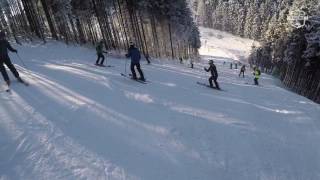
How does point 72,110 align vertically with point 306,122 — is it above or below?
above

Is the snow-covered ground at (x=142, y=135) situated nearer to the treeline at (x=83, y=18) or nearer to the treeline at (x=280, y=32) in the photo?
the treeline at (x=83, y=18)

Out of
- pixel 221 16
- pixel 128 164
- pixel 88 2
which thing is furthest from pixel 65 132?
pixel 221 16

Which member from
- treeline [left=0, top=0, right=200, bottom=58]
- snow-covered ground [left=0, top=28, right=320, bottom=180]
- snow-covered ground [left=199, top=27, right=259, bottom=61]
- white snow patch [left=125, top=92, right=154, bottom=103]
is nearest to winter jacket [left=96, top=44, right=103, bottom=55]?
snow-covered ground [left=0, top=28, right=320, bottom=180]

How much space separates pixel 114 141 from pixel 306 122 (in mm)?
9021

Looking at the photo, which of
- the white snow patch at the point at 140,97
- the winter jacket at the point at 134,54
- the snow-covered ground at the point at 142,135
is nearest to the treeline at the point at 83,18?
the winter jacket at the point at 134,54

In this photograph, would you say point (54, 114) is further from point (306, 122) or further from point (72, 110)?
point (306, 122)

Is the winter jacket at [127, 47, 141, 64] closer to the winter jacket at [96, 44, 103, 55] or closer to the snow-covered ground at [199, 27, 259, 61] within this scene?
the winter jacket at [96, 44, 103, 55]

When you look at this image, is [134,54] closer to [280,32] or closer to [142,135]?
[142,135]

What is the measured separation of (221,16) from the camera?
14975 cm

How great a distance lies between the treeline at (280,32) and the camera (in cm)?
4003

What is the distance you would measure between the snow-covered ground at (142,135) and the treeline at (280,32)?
2640 cm

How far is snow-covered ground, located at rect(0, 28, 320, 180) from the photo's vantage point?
8680 mm

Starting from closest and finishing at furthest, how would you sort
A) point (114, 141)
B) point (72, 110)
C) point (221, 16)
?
point (114, 141)
point (72, 110)
point (221, 16)

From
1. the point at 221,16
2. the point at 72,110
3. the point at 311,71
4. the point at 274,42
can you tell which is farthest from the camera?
the point at 221,16
